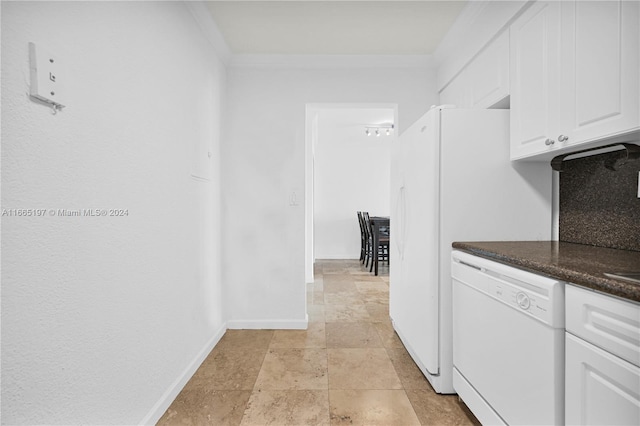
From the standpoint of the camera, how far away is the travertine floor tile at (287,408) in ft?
5.26

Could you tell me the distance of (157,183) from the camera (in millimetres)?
1612

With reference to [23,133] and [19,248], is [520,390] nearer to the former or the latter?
[19,248]

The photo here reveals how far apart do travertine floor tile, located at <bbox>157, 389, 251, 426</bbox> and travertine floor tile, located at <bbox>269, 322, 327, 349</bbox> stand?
0.69m

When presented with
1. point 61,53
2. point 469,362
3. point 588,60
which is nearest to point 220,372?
point 469,362

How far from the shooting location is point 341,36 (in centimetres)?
245

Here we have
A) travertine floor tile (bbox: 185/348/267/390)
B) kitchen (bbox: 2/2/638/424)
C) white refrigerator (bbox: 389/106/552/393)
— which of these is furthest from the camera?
travertine floor tile (bbox: 185/348/267/390)

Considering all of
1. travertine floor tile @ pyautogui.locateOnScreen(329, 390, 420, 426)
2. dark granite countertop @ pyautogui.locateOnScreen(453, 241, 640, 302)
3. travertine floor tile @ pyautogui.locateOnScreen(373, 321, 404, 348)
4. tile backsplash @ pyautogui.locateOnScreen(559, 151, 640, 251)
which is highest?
tile backsplash @ pyautogui.locateOnScreen(559, 151, 640, 251)

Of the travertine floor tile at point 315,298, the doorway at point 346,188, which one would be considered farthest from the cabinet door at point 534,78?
the doorway at point 346,188

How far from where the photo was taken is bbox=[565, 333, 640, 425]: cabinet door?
0.82 metres

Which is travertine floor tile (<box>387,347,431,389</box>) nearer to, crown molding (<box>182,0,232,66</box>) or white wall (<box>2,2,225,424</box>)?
white wall (<box>2,2,225,424</box>)

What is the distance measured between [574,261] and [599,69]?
0.78 meters

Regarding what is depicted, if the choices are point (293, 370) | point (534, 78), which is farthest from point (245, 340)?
point (534, 78)

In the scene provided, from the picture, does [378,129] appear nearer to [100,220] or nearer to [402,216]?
[402,216]

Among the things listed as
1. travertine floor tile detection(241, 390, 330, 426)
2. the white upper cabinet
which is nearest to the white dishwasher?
the white upper cabinet
